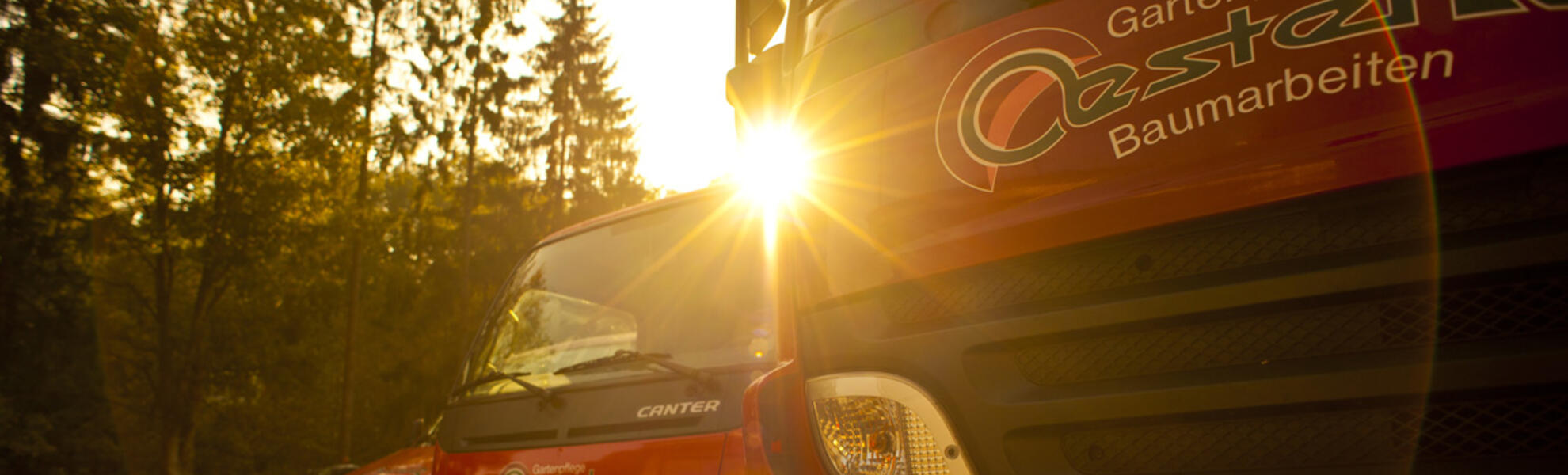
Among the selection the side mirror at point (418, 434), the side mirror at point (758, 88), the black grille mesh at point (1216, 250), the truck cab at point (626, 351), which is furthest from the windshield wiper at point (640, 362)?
the side mirror at point (418, 434)

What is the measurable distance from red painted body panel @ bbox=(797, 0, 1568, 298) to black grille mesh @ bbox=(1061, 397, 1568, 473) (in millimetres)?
404

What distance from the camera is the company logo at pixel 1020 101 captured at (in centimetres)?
197

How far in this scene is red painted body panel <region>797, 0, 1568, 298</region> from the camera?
61.9 inches

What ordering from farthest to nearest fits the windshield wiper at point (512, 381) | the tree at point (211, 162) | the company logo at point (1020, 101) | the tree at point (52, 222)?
the tree at point (211, 162) < the tree at point (52, 222) < the windshield wiper at point (512, 381) < the company logo at point (1020, 101)

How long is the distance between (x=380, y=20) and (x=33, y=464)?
39.2 ft

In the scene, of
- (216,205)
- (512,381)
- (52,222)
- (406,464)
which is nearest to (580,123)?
(216,205)

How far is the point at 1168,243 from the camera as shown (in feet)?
6.26

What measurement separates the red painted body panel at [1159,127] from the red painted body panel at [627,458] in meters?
0.67

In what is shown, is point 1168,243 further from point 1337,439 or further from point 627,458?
point 627,458

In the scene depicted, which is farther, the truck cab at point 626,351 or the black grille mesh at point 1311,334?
the truck cab at point 626,351

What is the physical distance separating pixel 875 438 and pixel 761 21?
1509 mm

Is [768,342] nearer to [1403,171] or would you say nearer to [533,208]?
[1403,171]

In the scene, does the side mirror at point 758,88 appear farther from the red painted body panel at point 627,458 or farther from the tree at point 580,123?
the tree at point 580,123

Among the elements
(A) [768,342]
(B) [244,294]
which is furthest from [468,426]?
(B) [244,294]
